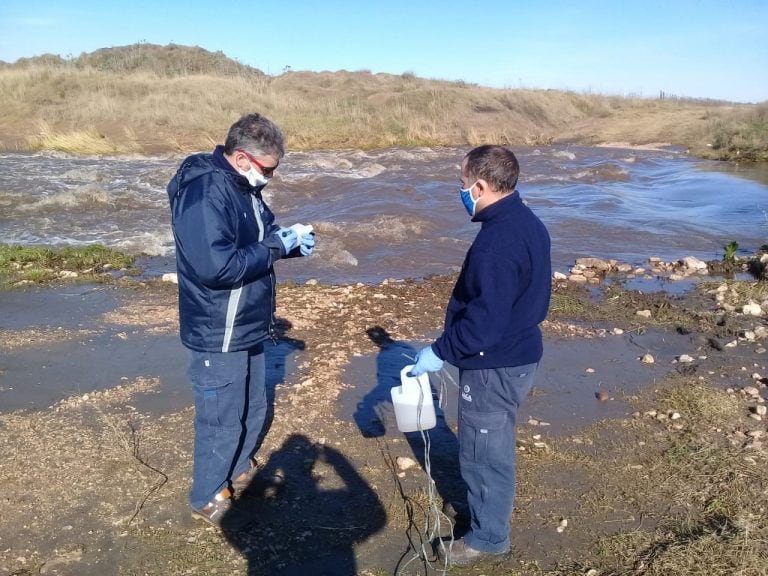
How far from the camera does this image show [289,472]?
3.84 metres

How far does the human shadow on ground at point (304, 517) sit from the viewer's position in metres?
3.10

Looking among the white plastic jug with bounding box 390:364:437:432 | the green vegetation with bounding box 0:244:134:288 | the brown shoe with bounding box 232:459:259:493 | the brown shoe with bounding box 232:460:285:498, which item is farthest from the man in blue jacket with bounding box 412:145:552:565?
the green vegetation with bounding box 0:244:134:288

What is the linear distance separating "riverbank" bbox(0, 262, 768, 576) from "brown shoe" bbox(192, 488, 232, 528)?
0.17 ft

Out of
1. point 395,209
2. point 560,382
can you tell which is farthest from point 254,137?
point 395,209

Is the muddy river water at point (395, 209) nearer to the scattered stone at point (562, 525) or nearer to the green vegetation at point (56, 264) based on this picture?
the green vegetation at point (56, 264)

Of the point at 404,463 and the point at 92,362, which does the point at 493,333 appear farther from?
the point at 92,362

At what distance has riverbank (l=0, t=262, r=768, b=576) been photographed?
312cm

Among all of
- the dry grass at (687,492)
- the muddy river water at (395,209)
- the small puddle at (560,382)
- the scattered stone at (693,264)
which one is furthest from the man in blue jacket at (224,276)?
the scattered stone at (693,264)

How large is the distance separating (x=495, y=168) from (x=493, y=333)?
0.70m

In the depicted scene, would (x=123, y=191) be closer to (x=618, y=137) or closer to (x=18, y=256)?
(x=18, y=256)

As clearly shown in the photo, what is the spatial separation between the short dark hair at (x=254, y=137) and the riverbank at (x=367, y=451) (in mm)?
1863

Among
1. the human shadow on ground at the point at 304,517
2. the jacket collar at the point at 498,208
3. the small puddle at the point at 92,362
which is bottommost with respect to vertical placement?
the human shadow on ground at the point at 304,517

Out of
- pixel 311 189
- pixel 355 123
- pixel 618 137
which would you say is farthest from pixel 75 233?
pixel 618 137

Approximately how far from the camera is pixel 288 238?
3258mm
